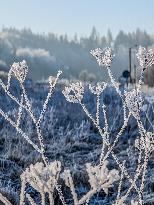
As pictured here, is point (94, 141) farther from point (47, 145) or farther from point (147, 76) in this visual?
point (147, 76)

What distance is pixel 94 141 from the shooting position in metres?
9.26

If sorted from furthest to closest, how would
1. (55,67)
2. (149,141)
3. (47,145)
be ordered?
(55,67)
(47,145)
(149,141)

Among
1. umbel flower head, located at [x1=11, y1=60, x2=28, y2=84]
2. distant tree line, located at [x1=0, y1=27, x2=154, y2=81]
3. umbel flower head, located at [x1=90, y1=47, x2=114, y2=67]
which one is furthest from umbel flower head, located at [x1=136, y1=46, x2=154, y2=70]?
distant tree line, located at [x1=0, y1=27, x2=154, y2=81]

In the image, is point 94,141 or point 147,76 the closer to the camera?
point 94,141

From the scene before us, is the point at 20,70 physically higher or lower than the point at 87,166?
higher

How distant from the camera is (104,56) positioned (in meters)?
2.96

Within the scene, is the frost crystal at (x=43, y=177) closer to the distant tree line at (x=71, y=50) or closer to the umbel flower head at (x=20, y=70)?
the umbel flower head at (x=20, y=70)

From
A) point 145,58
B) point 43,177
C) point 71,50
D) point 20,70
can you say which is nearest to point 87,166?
point 43,177

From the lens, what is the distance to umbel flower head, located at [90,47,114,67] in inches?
113

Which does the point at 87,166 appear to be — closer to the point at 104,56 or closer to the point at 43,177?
the point at 43,177

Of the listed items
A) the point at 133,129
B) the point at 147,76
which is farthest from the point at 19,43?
the point at 133,129

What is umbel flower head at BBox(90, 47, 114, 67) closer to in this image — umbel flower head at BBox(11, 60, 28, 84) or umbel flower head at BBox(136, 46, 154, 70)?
umbel flower head at BBox(136, 46, 154, 70)

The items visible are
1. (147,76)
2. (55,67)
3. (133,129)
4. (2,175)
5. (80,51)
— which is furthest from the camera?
(80,51)

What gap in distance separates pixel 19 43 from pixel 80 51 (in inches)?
768
